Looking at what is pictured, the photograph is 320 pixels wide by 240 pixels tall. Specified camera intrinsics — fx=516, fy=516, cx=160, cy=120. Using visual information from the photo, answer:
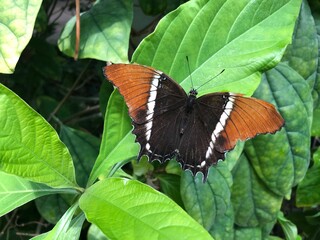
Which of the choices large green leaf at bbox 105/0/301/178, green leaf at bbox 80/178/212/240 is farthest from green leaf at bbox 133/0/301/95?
green leaf at bbox 80/178/212/240

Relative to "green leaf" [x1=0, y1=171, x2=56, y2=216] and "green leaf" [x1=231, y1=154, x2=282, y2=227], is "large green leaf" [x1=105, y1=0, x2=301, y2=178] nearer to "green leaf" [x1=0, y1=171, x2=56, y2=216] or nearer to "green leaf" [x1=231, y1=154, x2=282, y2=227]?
"green leaf" [x1=0, y1=171, x2=56, y2=216]

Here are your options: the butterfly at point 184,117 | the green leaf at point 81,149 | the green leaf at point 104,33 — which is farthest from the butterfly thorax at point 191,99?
the green leaf at point 81,149

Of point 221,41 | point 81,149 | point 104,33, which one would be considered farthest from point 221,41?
point 81,149

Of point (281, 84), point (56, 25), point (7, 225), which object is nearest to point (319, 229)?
point (281, 84)

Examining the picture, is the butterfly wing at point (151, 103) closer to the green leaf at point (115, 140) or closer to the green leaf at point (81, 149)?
the green leaf at point (115, 140)

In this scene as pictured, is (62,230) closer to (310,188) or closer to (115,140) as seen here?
(115,140)

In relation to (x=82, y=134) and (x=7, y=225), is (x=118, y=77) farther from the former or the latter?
(x=7, y=225)

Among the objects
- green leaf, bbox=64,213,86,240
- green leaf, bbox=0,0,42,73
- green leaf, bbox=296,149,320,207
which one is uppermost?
green leaf, bbox=0,0,42,73
